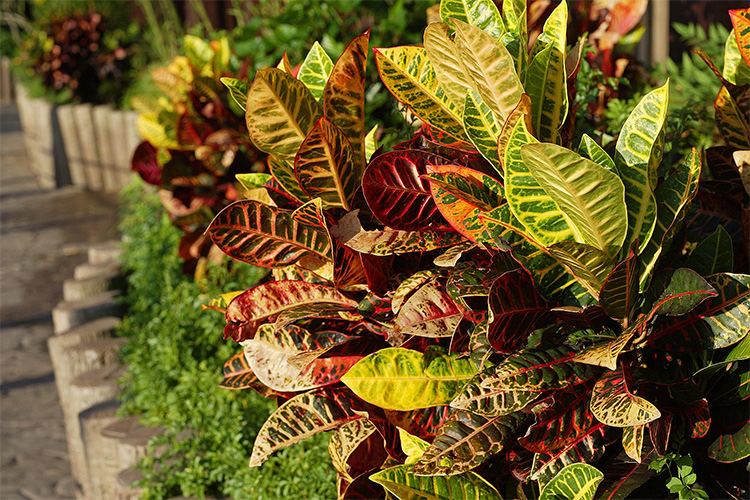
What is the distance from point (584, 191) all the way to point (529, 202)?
10 centimetres

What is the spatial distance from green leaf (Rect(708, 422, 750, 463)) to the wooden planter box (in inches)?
263

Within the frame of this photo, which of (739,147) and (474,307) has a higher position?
(739,147)

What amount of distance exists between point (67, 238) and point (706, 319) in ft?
21.6

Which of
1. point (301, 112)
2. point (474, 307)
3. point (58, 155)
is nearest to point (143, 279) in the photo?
point (301, 112)

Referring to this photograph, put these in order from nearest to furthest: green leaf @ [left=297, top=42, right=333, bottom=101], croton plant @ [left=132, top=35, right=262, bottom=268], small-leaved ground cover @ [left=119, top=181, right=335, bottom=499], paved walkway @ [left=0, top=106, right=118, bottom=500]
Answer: green leaf @ [left=297, top=42, right=333, bottom=101] → small-leaved ground cover @ [left=119, top=181, right=335, bottom=499] → croton plant @ [left=132, top=35, right=262, bottom=268] → paved walkway @ [left=0, top=106, right=118, bottom=500]

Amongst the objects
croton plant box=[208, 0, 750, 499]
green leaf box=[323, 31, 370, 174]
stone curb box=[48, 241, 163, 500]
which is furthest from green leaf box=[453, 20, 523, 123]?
stone curb box=[48, 241, 163, 500]

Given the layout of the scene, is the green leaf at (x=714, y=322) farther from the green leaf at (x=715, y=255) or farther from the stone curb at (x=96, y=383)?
the stone curb at (x=96, y=383)

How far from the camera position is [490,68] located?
104cm

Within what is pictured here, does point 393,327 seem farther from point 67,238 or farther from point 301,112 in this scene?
point 67,238

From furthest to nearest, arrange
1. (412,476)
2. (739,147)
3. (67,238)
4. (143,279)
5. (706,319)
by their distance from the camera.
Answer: (67,238) → (143,279) → (739,147) → (412,476) → (706,319)

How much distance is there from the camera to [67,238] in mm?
6629

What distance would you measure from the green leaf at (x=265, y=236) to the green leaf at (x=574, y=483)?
1.83ft

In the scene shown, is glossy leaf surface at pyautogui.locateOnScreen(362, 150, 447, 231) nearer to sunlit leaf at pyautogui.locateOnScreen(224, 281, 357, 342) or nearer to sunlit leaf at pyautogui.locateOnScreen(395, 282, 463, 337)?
sunlit leaf at pyautogui.locateOnScreen(395, 282, 463, 337)

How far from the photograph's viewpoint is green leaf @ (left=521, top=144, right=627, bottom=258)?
2.95 ft
